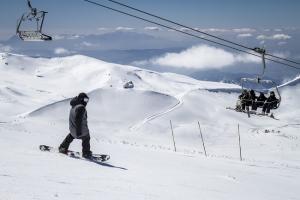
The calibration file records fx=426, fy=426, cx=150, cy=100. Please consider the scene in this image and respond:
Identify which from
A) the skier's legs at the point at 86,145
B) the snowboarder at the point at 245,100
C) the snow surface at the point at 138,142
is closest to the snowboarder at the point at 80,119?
the skier's legs at the point at 86,145

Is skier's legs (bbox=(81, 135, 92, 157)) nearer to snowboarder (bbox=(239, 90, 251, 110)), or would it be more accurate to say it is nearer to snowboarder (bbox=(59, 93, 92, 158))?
snowboarder (bbox=(59, 93, 92, 158))

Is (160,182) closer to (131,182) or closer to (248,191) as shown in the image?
→ (131,182)

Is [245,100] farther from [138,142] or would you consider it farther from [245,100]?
[138,142]

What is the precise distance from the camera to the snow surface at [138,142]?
930cm

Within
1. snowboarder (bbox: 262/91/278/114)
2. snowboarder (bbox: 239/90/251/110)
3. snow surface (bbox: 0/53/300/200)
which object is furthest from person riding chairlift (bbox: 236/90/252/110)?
snow surface (bbox: 0/53/300/200)

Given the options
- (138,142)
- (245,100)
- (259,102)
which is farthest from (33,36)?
(138,142)

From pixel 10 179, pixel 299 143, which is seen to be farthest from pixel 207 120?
pixel 10 179

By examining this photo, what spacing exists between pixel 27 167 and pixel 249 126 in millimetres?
55906

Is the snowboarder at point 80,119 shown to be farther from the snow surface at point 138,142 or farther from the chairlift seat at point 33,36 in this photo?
the chairlift seat at point 33,36

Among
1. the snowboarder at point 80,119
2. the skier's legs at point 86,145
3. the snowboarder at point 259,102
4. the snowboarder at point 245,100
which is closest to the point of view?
the snowboarder at point 80,119

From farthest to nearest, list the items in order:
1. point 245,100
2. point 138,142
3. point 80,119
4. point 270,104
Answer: point 138,142
point 245,100
point 270,104
point 80,119

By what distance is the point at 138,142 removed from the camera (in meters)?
40.8

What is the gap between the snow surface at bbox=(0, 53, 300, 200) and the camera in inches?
366

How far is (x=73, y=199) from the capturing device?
24.2 ft
